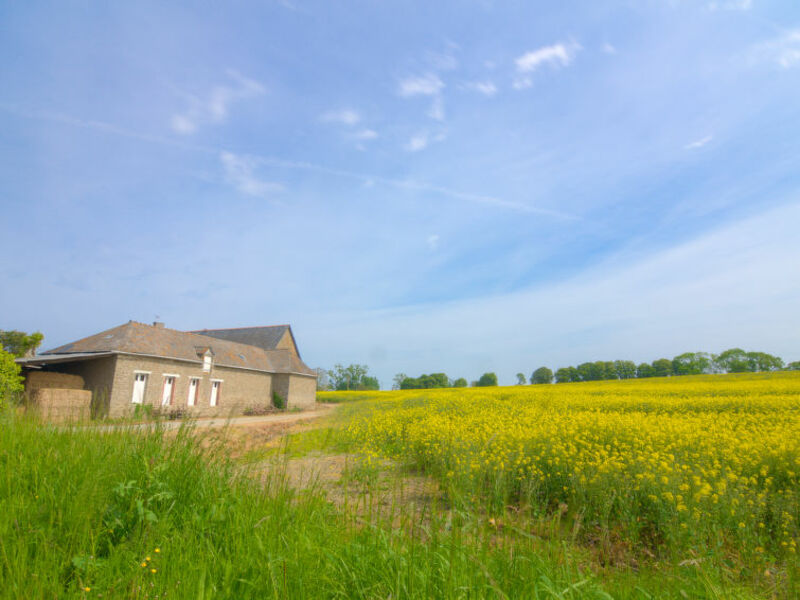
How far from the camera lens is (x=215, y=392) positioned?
25656 millimetres

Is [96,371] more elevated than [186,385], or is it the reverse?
[96,371]

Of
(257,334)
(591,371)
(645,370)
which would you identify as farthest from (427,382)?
(257,334)

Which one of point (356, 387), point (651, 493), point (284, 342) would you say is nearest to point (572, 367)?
point (356, 387)

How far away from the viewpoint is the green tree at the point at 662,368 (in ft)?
243

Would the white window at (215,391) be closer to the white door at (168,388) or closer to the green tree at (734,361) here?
the white door at (168,388)

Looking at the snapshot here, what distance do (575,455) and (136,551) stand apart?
19.3 feet

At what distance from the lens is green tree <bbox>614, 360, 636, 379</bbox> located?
249 ft

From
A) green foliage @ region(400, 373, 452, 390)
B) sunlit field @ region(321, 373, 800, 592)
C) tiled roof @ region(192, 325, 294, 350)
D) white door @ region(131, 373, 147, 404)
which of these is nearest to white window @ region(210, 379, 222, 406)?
white door @ region(131, 373, 147, 404)

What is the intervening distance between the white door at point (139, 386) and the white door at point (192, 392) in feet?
10.8

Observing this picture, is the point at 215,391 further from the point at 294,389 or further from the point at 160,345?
the point at 294,389

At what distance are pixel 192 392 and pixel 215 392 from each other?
7.21ft

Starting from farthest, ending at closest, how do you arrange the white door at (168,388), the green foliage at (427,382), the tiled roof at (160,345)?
the green foliage at (427,382), the white door at (168,388), the tiled roof at (160,345)

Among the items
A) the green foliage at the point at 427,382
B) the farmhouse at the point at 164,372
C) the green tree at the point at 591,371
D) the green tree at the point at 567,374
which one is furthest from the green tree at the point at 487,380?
the farmhouse at the point at 164,372

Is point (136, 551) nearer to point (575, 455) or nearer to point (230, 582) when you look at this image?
point (230, 582)
